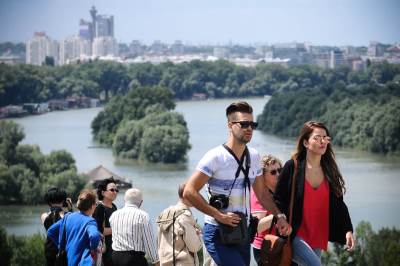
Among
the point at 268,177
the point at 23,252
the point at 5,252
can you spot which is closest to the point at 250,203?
the point at 268,177

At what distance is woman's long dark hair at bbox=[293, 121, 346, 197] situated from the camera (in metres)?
3.73

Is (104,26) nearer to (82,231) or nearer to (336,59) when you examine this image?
(336,59)

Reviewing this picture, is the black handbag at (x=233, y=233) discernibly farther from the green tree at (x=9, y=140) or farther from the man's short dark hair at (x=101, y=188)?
the green tree at (x=9, y=140)

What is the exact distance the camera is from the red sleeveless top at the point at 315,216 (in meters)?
3.72

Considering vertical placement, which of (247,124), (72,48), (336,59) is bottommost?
(336,59)

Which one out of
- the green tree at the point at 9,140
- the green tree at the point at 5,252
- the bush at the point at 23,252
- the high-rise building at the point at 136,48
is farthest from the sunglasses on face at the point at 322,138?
the high-rise building at the point at 136,48

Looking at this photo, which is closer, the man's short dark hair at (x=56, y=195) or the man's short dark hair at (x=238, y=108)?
the man's short dark hair at (x=238, y=108)

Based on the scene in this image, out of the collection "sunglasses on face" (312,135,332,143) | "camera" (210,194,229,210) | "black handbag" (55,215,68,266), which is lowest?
"black handbag" (55,215,68,266)

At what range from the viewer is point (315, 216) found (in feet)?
12.2

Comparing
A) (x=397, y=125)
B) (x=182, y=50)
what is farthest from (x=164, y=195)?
(x=182, y=50)

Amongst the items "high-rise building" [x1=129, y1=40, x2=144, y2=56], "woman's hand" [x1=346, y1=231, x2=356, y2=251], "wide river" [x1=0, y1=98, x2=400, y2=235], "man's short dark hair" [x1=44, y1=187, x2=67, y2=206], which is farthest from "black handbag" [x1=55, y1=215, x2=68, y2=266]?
"high-rise building" [x1=129, y1=40, x2=144, y2=56]

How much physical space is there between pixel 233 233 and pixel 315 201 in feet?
1.04

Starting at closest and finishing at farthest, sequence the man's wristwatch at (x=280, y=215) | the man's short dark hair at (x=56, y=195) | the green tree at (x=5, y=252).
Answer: the man's wristwatch at (x=280, y=215), the man's short dark hair at (x=56, y=195), the green tree at (x=5, y=252)

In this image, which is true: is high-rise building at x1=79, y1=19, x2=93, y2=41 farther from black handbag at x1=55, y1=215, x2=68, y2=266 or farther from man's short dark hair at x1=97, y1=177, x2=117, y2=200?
black handbag at x1=55, y1=215, x2=68, y2=266
